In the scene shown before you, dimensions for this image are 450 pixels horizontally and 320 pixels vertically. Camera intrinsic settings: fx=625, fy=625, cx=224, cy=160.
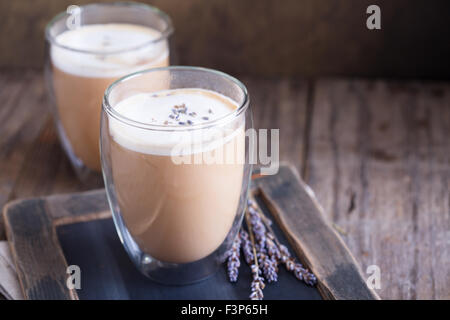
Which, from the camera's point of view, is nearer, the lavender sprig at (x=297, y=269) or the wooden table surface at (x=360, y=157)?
the lavender sprig at (x=297, y=269)

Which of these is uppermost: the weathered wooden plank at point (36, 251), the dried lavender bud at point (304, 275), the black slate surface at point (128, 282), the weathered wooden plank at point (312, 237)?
the weathered wooden plank at point (312, 237)

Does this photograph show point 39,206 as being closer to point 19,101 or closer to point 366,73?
point 19,101

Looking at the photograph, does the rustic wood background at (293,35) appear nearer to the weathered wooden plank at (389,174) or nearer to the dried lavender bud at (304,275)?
the weathered wooden plank at (389,174)

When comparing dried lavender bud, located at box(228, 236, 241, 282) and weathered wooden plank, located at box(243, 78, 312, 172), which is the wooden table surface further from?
dried lavender bud, located at box(228, 236, 241, 282)

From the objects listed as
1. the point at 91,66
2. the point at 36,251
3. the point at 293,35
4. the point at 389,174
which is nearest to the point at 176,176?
the point at 36,251


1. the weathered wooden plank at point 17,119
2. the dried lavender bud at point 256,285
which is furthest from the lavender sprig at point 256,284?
the weathered wooden plank at point 17,119

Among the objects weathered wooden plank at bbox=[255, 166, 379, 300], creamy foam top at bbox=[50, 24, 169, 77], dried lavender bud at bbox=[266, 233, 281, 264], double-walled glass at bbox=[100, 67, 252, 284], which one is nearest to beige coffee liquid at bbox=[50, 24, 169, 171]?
creamy foam top at bbox=[50, 24, 169, 77]

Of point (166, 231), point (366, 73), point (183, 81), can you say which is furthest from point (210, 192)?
point (366, 73)
